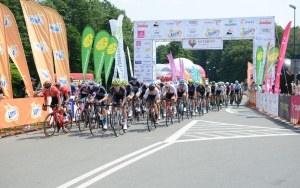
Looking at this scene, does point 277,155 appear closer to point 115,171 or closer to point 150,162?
point 150,162

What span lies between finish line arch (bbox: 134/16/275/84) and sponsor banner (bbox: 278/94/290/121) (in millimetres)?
15540

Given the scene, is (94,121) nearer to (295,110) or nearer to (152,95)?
(152,95)

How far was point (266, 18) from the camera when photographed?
35.9 meters

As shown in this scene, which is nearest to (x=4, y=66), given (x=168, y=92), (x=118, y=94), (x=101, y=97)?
(x=101, y=97)

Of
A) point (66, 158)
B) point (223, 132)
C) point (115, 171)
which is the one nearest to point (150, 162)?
point (115, 171)

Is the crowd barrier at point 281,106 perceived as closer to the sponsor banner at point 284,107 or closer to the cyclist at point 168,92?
the sponsor banner at point 284,107

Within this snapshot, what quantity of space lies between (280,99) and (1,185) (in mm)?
16023

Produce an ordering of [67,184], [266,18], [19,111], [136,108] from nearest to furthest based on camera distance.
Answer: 1. [67,184]
2. [19,111]
3. [136,108]
4. [266,18]

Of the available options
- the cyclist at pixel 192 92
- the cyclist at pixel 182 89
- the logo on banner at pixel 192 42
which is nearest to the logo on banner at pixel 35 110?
the cyclist at pixel 182 89

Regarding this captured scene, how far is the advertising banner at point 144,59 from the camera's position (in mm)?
38375

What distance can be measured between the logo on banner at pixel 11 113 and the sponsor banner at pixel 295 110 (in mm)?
10756

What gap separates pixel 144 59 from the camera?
128 ft

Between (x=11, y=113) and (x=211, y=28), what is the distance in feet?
85.9

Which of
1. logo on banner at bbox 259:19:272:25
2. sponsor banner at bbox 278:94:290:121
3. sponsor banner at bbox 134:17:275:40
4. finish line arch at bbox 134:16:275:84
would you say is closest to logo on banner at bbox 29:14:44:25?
sponsor banner at bbox 278:94:290:121
